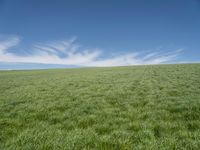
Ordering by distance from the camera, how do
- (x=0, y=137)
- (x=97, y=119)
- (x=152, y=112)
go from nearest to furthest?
(x=0, y=137) < (x=97, y=119) < (x=152, y=112)

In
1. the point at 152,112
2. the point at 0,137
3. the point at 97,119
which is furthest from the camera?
the point at 152,112

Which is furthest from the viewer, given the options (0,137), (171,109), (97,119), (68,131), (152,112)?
(171,109)

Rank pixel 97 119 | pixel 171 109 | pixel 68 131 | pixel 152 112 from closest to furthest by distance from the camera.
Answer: pixel 68 131 < pixel 97 119 < pixel 152 112 < pixel 171 109

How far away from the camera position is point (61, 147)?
541 centimetres

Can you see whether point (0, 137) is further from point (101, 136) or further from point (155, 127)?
point (155, 127)

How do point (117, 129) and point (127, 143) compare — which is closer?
point (127, 143)

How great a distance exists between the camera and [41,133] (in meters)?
6.40

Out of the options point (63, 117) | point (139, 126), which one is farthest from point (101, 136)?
point (63, 117)

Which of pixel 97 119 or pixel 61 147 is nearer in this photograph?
pixel 61 147

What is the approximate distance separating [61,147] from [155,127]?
3629 millimetres

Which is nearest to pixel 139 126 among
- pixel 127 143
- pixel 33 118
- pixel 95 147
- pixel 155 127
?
pixel 155 127

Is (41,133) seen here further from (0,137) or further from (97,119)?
(97,119)

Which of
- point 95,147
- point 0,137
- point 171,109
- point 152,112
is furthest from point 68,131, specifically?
point 171,109

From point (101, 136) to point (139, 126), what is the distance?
5.79 feet
